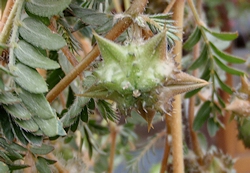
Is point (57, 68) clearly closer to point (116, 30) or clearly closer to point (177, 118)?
point (116, 30)

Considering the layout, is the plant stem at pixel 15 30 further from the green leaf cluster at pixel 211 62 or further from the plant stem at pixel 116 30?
the green leaf cluster at pixel 211 62

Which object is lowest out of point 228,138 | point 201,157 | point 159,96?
point 228,138

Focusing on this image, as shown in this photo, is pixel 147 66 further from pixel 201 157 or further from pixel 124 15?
pixel 201 157

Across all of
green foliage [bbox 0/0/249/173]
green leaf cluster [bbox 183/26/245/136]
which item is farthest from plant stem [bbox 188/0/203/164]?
green foliage [bbox 0/0/249/173]

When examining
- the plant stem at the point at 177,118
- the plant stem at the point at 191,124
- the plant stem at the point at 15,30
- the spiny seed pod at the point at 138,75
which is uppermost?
the plant stem at the point at 15,30

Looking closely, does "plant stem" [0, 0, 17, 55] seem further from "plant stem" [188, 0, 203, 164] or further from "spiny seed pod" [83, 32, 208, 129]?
"plant stem" [188, 0, 203, 164]

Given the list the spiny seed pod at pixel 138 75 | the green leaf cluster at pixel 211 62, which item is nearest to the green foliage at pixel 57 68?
the spiny seed pod at pixel 138 75

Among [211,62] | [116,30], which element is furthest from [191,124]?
[116,30]

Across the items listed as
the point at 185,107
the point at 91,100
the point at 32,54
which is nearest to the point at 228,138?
the point at 185,107

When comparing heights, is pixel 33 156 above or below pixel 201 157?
above
